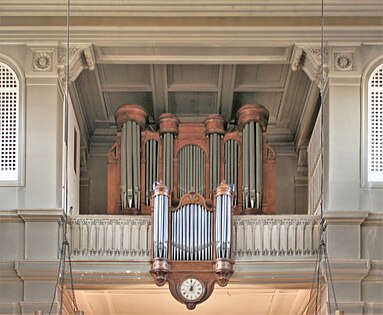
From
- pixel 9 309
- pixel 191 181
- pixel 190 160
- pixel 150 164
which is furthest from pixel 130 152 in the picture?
pixel 9 309

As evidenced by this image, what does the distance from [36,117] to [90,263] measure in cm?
215

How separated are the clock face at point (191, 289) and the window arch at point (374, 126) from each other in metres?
2.74

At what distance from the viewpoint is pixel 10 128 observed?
17.9 meters

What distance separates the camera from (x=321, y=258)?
17.6 m

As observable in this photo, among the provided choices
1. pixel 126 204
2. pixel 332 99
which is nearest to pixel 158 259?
pixel 126 204

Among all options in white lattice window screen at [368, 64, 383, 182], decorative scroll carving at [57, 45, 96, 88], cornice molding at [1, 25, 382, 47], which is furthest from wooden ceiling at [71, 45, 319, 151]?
white lattice window screen at [368, 64, 383, 182]

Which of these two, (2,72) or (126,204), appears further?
(126,204)

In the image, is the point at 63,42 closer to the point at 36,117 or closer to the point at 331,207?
the point at 36,117

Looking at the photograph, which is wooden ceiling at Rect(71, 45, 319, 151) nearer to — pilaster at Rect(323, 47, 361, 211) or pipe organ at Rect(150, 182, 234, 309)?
pilaster at Rect(323, 47, 361, 211)

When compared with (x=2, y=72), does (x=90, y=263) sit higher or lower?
lower

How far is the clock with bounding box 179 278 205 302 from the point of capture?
1806 centimetres

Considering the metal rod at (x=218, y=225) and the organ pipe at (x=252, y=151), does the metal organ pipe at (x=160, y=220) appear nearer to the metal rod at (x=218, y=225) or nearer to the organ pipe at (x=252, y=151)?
the metal rod at (x=218, y=225)

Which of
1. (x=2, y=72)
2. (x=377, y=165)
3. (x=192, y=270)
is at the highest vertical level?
(x=2, y=72)

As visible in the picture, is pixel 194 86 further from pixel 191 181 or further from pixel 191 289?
pixel 191 289
